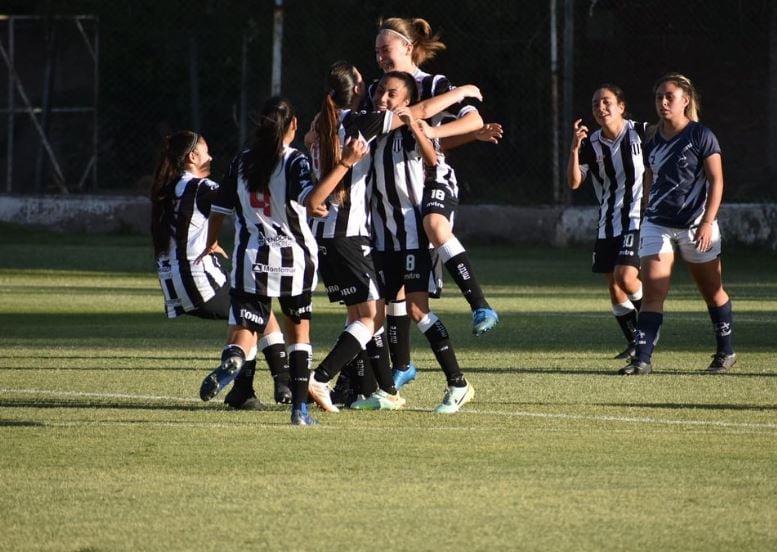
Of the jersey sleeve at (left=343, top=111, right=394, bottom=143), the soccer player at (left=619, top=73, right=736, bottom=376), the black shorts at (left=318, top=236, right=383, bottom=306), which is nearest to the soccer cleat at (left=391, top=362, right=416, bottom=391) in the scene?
the black shorts at (left=318, top=236, right=383, bottom=306)

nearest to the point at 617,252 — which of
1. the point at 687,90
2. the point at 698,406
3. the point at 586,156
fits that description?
the point at 586,156

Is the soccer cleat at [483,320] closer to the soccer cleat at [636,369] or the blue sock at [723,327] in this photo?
the soccer cleat at [636,369]

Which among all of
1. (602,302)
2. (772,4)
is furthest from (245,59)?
(602,302)

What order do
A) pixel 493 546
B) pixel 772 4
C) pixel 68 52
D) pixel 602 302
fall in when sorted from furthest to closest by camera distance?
pixel 68 52 → pixel 772 4 → pixel 602 302 → pixel 493 546

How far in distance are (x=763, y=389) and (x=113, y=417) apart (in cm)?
356

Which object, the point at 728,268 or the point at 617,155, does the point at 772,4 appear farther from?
the point at 617,155

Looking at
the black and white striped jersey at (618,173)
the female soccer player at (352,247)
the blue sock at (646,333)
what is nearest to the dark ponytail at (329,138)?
the female soccer player at (352,247)

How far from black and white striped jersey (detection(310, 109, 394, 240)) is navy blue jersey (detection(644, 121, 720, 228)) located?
2.68 m

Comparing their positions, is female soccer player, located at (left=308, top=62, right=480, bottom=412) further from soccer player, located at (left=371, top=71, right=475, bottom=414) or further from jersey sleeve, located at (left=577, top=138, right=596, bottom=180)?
jersey sleeve, located at (left=577, top=138, right=596, bottom=180)

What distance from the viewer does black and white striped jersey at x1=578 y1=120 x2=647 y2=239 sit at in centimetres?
1099

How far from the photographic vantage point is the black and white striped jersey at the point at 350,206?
26.1 ft

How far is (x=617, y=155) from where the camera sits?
1104 centimetres

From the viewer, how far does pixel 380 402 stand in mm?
8242

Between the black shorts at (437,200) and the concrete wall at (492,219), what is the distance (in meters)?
12.7
